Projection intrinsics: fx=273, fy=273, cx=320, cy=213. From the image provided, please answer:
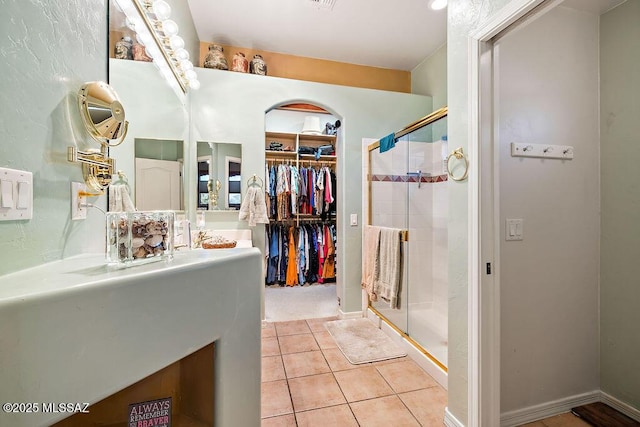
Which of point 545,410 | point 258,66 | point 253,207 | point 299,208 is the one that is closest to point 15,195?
point 253,207

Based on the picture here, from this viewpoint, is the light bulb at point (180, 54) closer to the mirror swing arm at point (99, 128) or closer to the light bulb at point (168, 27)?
the light bulb at point (168, 27)

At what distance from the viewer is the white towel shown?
2.68 meters

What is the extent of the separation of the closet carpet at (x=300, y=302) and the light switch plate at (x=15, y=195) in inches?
98.6

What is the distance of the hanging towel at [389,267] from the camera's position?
239 centimetres

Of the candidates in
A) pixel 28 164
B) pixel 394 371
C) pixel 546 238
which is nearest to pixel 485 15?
pixel 546 238

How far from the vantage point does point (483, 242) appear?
1.31m

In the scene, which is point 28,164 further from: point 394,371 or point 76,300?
point 394,371

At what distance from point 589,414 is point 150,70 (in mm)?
3215

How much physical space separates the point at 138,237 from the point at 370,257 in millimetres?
2294

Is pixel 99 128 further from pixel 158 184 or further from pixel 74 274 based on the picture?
pixel 158 184

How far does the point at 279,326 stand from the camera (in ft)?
9.11

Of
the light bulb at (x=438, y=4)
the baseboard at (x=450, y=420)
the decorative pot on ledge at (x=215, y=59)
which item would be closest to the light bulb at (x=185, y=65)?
the decorative pot on ledge at (x=215, y=59)

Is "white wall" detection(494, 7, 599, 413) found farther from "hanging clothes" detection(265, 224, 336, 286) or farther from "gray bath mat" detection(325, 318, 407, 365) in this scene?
"hanging clothes" detection(265, 224, 336, 286)

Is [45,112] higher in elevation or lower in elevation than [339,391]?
higher
